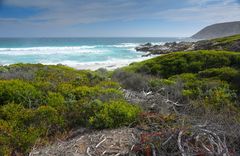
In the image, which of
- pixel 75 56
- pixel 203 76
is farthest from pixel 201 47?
pixel 75 56

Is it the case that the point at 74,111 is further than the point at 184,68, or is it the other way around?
the point at 184,68

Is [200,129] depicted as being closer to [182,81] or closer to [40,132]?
[40,132]

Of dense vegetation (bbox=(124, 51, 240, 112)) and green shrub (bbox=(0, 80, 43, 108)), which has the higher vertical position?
green shrub (bbox=(0, 80, 43, 108))

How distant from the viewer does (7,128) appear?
18.4 ft

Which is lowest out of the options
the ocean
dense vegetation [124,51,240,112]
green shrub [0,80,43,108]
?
the ocean

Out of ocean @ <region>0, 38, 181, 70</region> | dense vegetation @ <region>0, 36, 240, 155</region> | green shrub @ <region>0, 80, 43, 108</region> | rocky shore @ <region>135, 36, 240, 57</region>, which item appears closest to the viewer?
dense vegetation @ <region>0, 36, 240, 155</region>

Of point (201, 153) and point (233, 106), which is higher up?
point (201, 153)

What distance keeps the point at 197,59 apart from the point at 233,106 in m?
5.08

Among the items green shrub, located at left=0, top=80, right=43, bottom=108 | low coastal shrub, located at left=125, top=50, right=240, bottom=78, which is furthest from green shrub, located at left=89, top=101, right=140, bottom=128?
low coastal shrub, located at left=125, top=50, right=240, bottom=78

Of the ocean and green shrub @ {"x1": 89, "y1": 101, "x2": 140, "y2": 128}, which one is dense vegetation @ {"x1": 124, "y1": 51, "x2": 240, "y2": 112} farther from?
the ocean

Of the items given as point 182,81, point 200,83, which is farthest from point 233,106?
point 182,81

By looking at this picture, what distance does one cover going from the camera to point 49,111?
20.4ft

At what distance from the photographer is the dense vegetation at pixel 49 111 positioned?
5461 millimetres

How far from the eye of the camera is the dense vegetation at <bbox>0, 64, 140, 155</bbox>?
546 centimetres
